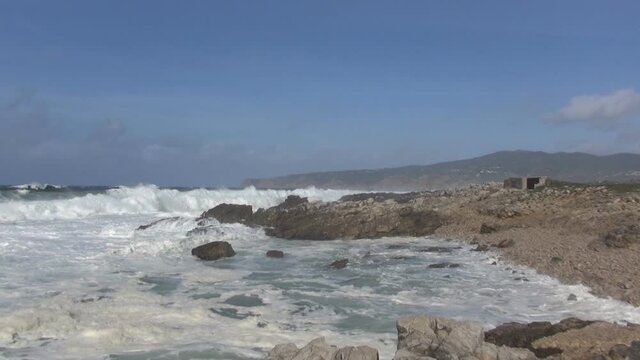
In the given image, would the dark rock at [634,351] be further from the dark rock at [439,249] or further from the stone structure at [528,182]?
the stone structure at [528,182]

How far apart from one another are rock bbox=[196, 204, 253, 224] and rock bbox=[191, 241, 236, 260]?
1085 cm

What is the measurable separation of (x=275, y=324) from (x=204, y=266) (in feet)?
26.0

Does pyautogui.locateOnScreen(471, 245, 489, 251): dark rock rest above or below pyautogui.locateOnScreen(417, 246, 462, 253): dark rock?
above

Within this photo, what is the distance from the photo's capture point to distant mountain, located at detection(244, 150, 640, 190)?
403 ft

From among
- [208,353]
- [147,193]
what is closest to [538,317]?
[208,353]

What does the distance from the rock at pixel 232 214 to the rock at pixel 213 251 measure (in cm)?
1085

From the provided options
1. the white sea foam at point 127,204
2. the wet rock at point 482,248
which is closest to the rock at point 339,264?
the wet rock at point 482,248

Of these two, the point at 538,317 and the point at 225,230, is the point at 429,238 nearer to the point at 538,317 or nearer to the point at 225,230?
the point at 225,230

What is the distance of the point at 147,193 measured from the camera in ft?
154

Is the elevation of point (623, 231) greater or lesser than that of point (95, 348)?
greater

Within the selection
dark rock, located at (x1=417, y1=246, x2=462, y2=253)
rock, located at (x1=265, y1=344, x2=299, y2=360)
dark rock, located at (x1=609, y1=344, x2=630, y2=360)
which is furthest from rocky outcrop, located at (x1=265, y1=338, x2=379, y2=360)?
dark rock, located at (x1=417, y1=246, x2=462, y2=253)

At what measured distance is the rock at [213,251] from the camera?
19.8 meters

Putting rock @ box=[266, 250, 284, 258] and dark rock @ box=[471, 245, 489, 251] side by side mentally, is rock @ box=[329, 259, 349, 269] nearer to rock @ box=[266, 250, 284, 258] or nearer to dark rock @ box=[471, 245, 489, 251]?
rock @ box=[266, 250, 284, 258]

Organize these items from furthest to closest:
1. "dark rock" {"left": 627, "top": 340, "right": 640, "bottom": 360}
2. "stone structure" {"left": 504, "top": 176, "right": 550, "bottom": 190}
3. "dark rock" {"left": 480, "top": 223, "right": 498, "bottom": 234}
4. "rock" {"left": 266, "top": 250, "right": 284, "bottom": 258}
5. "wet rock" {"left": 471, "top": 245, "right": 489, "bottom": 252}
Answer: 1. "stone structure" {"left": 504, "top": 176, "right": 550, "bottom": 190}
2. "dark rock" {"left": 480, "top": 223, "right": 498, "bottom": 234}
3. "rock" {"left": 266, "top": 250, "right": 284, "bottom": 258}
4. "wet rock" {"left": 471, "top": 245, "right": 489, "bottom": 252}
5. "dark rock" {"left": 627, "top": 340, "right": 640, "bottom": 360}
